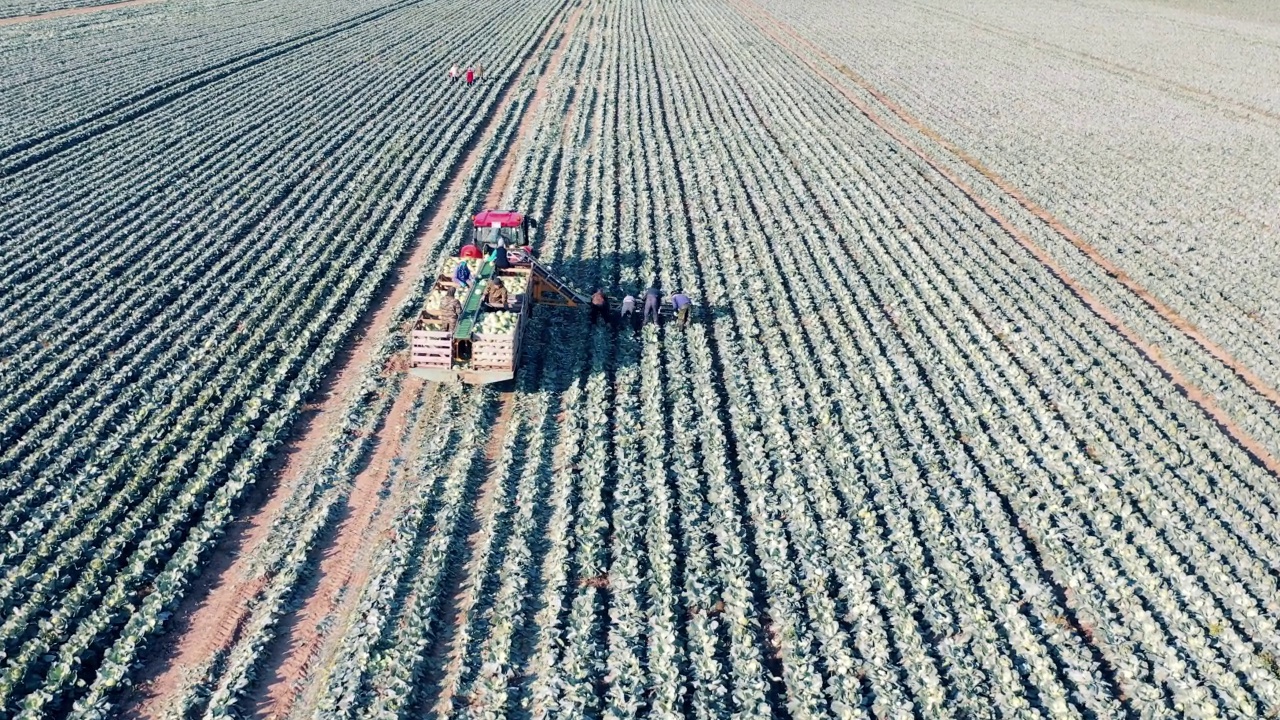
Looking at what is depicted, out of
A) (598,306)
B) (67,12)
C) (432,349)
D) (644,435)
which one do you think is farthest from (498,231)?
(67,12)

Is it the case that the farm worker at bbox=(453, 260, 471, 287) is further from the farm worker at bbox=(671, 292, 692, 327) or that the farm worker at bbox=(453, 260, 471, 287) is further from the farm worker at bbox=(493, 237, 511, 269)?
the farm worker at bbox=(671, 292, 692, 327)

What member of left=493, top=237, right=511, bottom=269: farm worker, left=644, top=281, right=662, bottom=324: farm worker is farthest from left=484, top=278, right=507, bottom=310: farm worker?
left=644, top=281, right=662, bottom=324: farm worker

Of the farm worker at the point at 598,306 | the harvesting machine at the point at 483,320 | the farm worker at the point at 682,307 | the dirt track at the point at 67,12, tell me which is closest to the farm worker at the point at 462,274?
the harvesting machine at the point at 483,320

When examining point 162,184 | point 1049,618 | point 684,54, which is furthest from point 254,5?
point 1049,618

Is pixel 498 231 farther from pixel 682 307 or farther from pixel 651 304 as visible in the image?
pixel 682 307

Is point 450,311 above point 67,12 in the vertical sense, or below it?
below

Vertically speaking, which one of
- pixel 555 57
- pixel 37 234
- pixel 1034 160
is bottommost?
pixel 37 234

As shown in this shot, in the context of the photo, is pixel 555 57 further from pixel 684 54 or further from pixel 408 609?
pixel 408 609
